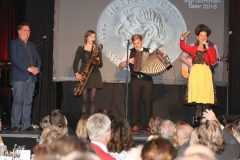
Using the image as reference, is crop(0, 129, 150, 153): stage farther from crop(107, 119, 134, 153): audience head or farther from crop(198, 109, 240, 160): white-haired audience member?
crop(198, 109, 240, 160): white-haired audience member

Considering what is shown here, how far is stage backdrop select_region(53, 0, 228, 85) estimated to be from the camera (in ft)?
31.7

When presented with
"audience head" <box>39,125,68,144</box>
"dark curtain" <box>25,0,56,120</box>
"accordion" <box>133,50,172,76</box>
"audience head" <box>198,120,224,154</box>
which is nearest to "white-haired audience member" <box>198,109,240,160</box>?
"audience head" <box>198,120,224,154</box>

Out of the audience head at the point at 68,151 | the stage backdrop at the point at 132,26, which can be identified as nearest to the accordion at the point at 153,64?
the stage backdrop at the point at 132,26

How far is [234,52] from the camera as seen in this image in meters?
10.0

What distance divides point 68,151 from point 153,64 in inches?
255

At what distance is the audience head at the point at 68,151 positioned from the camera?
1642 millimetres

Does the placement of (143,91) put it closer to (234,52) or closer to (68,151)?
(234,52)

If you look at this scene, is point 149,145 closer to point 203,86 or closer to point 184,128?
point 184,128

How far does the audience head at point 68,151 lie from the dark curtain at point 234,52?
8.67 m

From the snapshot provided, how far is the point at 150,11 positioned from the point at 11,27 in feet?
9.59

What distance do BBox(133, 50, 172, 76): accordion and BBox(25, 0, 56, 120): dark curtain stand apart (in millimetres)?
2421

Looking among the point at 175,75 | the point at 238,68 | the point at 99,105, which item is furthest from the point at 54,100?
the point at 238,68

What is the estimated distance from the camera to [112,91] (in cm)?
983

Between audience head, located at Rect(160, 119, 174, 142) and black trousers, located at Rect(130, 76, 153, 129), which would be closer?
audience head, located at Rect(160, 119, 174, 142)
